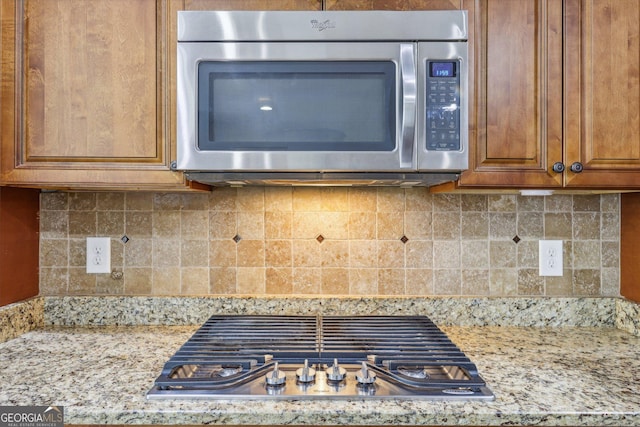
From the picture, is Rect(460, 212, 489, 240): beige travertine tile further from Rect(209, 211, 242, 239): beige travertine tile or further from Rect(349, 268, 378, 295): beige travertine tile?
Rect(209, 211, 242, 239): beige travertine tile

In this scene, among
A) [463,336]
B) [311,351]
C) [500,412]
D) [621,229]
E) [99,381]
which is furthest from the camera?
[621,229]

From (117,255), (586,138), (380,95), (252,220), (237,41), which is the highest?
(237,41)

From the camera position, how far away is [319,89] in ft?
3.99

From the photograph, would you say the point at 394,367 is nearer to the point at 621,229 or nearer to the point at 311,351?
the point at 311,351

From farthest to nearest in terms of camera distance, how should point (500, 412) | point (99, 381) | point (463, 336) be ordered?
point (463, 336) < point (99, 381) < point (500, 412)

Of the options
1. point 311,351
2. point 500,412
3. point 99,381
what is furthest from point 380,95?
point 99,381

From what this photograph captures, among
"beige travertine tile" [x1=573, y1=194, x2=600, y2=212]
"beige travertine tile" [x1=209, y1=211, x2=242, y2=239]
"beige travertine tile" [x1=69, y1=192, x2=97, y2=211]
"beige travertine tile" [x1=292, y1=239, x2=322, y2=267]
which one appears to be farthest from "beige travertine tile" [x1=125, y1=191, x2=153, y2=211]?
"beige travertine tile" [x1=573, y1=194, x2=600, y2=212]

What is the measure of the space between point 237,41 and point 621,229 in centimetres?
Answer: 146

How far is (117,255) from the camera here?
5.31ft

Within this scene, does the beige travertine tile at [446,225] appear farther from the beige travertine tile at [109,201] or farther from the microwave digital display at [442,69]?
the beige travertine tile at [109,201]

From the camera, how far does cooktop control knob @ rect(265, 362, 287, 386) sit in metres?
1.02

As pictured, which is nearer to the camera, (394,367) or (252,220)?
(394,367)

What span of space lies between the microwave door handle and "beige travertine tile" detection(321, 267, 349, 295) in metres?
0.55

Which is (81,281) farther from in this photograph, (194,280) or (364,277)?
(364,277)
